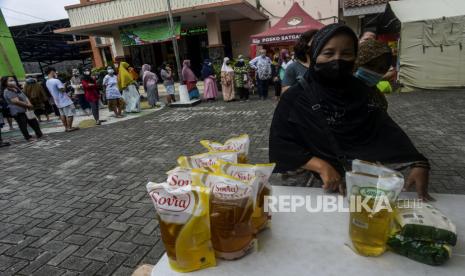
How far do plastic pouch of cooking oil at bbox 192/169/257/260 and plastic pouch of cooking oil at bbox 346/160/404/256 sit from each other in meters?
0.35

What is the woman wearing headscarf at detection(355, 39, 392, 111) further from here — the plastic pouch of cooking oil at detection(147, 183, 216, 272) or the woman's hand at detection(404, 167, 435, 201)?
the plastic pouch of cooking oil at detection(147, 183, 216, 272)

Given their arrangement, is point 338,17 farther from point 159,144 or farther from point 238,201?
point 238,201

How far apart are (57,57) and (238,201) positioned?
42337 millimetres

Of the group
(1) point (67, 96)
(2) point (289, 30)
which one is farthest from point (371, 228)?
(2) point (289, 30)

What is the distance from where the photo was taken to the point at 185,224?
985 millimetres

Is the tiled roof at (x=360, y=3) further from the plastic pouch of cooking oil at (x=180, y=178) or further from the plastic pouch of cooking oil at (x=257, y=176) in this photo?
the plastic pouch of cooking oil at (x=180, y=178)

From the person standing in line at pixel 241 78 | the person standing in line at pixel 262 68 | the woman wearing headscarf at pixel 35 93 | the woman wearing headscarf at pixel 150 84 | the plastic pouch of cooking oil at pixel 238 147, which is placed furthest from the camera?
the woman wearing headscarf at pixel 150 84

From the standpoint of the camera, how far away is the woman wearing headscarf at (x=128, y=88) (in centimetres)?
978

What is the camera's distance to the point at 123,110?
10.9 meters

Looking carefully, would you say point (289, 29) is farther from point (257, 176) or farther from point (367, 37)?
point (257, 176)

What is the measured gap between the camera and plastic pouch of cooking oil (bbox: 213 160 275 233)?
114 centimetres

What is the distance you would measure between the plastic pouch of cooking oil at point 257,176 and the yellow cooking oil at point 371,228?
0.34m

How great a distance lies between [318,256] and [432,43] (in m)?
10.4

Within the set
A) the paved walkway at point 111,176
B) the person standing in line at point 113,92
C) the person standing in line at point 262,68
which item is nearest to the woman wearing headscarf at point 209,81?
the person standing in line at point 262,68
